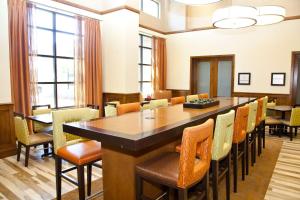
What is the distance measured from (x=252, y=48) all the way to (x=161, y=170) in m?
6.23

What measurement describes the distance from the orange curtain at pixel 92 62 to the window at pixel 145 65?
1960 mm

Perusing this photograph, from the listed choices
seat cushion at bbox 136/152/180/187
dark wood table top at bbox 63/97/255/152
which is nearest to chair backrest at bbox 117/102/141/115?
dark wood table top at bbox 63/97/255/152

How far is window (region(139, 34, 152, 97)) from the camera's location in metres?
7.48

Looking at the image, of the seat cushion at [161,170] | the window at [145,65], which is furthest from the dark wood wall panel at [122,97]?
the seat cushion at [161,170]

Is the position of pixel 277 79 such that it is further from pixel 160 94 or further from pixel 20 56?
pixel 20 56

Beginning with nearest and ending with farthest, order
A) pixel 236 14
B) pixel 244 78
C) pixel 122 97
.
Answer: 1. pixel 236 14
2. pixel 122 97
3. pixel 244 78

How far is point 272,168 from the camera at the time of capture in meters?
3.43

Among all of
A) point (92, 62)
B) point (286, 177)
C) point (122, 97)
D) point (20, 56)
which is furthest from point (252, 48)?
point (20, 56)

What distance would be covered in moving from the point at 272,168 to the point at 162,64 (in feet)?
17.7

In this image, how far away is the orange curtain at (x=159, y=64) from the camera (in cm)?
769

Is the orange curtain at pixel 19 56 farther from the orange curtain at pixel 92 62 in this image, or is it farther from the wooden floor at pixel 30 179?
the orange curtain at pixel 92 62

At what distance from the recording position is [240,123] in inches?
101

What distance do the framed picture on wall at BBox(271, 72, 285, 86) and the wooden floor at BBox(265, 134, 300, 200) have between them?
2.48 metres

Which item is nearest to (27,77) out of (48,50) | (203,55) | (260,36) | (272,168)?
(48,50)
